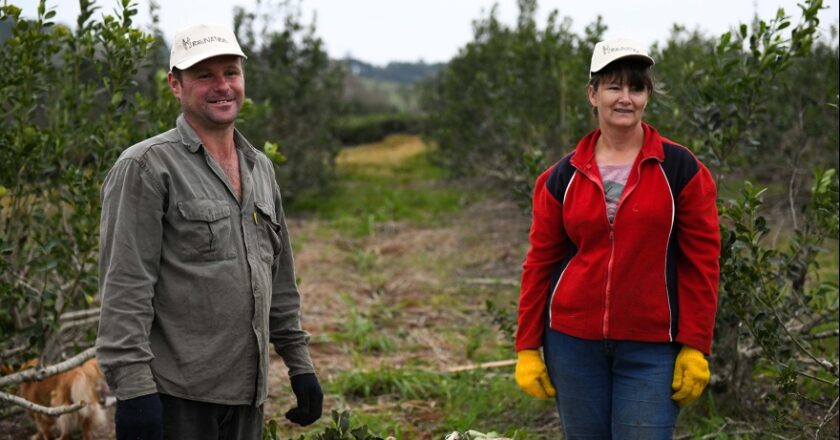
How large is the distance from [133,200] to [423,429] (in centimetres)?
309

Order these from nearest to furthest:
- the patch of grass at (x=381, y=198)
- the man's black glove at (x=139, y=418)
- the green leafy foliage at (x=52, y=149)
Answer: the man's black glove at (x=139, y=418) < the green leafy foliage at (x=52, y=149) < the patch of grass at (x=381, y=198)

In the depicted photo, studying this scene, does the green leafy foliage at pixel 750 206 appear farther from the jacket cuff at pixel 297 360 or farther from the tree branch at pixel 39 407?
the tree branch at pixel 39 407

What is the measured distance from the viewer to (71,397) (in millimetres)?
4355

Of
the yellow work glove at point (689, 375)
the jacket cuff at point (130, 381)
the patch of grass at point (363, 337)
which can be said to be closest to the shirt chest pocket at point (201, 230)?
the jacket cuff at point (130, 381)

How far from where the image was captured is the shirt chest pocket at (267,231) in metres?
2.69

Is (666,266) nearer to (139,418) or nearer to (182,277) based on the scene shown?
(182,277)

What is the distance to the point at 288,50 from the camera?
14578 millimetres

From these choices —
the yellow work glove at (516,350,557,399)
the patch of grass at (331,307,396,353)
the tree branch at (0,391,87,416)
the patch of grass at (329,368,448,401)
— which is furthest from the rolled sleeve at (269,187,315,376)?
the patch of grass at (331,307,396,353)

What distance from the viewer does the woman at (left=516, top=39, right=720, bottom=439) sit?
269 centimetres

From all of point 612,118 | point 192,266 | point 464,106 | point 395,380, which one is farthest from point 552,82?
point 192,266

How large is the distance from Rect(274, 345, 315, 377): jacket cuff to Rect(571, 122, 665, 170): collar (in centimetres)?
115

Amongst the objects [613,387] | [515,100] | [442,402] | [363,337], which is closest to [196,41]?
[613,387]

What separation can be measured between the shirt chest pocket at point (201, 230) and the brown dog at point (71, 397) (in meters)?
2.26

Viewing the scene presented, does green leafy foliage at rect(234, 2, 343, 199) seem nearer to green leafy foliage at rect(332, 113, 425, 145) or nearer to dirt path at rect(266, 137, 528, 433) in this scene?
dirt path at rect(266, 137, 528, 433)
